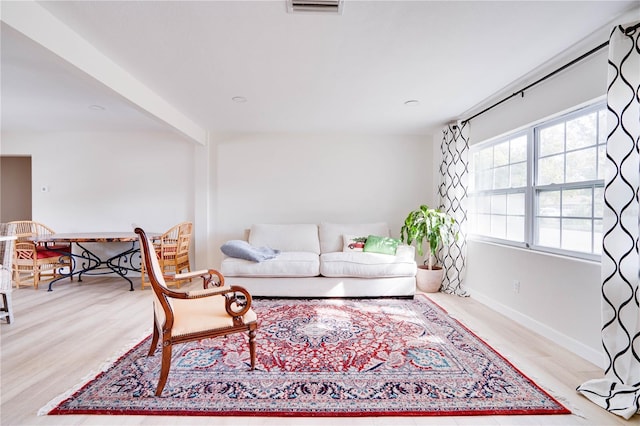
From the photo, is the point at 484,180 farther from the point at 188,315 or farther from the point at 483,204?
the point at 188,315

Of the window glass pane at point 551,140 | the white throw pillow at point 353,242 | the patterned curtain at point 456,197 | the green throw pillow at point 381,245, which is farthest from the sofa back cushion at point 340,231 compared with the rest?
the window glass pane at point 551,140

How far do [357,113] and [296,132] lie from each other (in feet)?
4.52

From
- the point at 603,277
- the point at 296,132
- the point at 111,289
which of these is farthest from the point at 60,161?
the point at 603,277

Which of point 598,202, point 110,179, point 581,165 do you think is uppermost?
point 110,179

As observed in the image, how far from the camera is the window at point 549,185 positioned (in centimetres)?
232

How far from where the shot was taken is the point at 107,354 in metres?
2.28

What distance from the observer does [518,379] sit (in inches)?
76.0

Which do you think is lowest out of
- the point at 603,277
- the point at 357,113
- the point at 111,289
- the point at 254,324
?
the point at 111,289

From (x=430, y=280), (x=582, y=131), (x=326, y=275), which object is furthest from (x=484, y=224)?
(x=326, y=275)

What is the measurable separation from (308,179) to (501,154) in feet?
9.07

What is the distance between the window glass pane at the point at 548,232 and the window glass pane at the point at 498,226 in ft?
1.79

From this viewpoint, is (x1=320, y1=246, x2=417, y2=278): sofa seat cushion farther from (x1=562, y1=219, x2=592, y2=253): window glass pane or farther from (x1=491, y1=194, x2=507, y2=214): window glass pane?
(x1=562, y1=219, x2=592, y2=253): window glass pane

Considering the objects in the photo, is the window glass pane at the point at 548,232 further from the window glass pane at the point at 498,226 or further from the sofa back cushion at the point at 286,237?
the sofa back cushion at the point at 286,237

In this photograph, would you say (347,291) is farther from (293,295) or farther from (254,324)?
(254,324)
